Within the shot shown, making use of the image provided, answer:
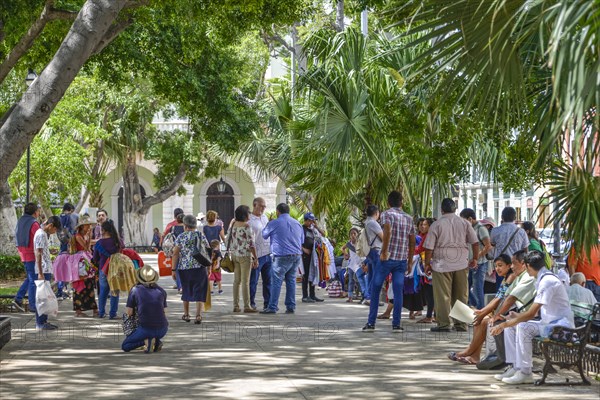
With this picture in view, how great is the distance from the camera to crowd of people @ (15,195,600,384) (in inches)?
400

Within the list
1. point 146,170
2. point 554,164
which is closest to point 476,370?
point 554,164

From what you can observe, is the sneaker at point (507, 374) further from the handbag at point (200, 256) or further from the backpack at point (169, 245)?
the backpack at point (169, 245)

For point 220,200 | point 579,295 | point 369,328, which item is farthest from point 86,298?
point 220,200

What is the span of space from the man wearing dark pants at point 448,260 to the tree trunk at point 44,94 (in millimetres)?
4941

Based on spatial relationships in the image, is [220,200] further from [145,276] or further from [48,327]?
[145,276]

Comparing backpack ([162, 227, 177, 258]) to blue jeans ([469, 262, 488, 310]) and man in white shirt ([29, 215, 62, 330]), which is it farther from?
blue jeans ([469, 262, 488, 310])

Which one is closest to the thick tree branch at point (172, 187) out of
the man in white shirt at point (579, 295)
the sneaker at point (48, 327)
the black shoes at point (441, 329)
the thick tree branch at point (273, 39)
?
the thick tree branch at point (273, 39)

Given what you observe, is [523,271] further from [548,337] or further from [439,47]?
[439,47]

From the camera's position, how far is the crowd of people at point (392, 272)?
1016 cm

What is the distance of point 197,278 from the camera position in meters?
15.4

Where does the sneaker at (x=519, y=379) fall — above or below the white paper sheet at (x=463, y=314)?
below

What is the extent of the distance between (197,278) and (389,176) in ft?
21.7

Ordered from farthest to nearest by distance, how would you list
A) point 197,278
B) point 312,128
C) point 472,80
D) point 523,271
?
point 312,128, point 197,278, point 523,271, point 472,80

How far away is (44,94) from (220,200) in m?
49.9
